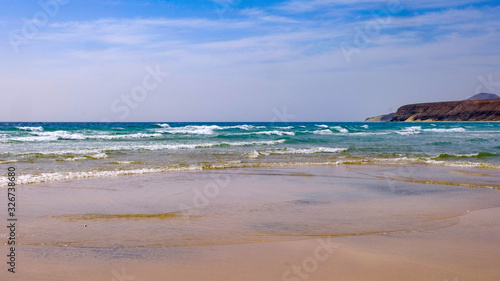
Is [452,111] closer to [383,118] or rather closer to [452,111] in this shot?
[452,111]

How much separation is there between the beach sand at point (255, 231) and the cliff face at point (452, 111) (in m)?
117

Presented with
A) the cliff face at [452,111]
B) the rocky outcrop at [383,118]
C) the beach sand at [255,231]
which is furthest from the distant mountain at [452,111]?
the beach sand at [255,231]

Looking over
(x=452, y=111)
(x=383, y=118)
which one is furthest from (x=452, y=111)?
(x=383, y=118)

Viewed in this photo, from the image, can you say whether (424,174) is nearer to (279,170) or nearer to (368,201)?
(279,170)

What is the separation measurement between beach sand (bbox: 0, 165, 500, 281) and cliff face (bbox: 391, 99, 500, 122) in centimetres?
11675

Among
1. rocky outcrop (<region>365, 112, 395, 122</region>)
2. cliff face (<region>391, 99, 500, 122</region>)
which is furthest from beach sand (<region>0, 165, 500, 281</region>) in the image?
rocky outcrop (<region>365, 112, 395, 122</region>)

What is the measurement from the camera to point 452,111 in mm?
120625

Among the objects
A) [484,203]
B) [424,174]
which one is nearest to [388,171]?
[424,174]

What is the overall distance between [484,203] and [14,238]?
834 centimetres

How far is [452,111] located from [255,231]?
13030cm

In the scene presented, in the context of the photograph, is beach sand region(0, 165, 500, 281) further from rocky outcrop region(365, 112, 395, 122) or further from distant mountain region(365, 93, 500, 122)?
rocky outcrop region(365, 112, 395, 122)

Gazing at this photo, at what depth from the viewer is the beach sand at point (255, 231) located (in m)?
4.39

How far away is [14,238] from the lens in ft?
17.9

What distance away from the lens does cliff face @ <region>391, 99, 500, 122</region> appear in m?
111
